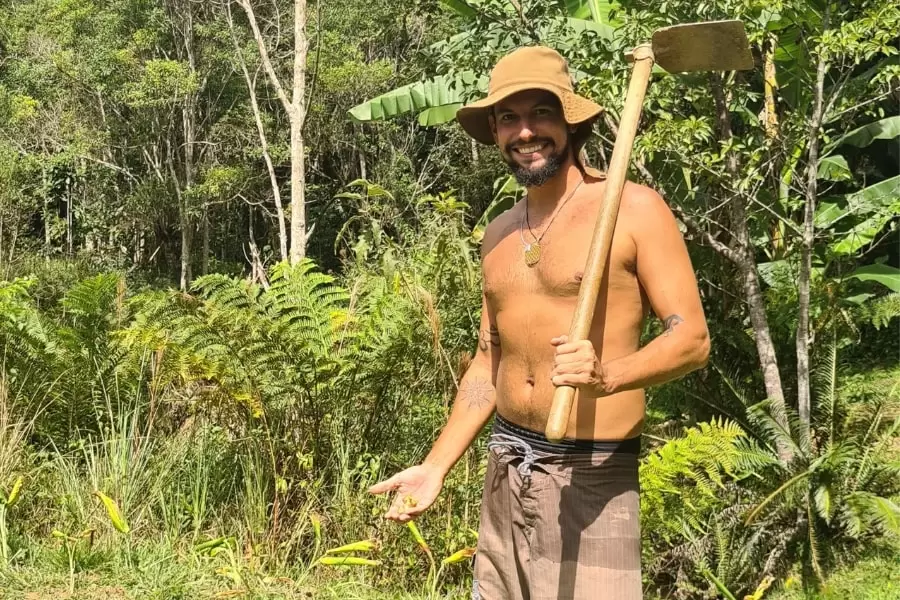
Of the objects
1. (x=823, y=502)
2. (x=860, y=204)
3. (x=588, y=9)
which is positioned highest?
(x=588, y=9)

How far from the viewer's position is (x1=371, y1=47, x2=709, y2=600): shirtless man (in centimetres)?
202

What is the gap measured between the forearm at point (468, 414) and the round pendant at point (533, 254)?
0.37 m

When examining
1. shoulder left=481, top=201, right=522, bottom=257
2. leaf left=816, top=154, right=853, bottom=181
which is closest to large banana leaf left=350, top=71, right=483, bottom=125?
leaf left=816, top=154, right=853, bottom=181

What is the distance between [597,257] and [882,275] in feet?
18.8

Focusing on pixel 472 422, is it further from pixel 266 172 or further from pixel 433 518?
pixel 266 172

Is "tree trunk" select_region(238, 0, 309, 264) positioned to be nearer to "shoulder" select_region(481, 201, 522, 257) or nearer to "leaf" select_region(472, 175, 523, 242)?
"leaf" select_region(472, 175, 523, 242)

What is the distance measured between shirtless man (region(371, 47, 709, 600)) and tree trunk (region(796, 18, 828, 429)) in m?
2.94

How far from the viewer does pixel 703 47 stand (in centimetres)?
230

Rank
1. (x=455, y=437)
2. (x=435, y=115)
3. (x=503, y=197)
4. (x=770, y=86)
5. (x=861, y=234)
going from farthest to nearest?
(x=435, y=115)
(x=503, y=197)
(x=861, y=234)
(x=770, y=86)
(x=455, y=437)

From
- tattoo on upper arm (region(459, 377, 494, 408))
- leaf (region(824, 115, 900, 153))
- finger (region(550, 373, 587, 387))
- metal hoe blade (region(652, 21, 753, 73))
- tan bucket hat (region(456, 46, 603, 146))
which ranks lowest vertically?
tattoo on upper arm (region(459, 377, 494, 408))

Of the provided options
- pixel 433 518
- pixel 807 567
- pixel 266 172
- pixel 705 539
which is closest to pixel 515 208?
pixel 433 518

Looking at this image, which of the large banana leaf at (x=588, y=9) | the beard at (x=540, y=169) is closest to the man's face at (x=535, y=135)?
the beard at (x=540, y=169)

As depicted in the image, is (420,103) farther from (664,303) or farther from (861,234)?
(664,303)

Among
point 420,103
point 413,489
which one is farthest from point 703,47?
point 420,103
